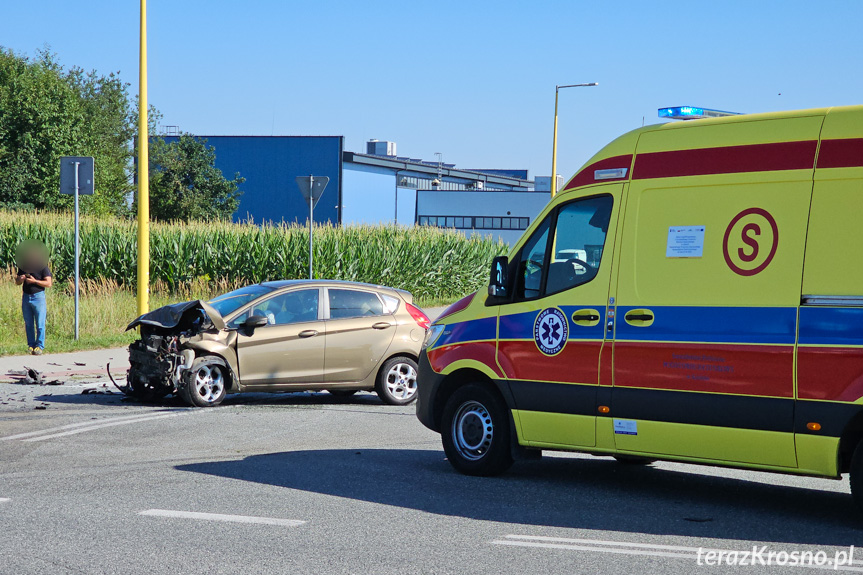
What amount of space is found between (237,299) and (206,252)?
612 inches

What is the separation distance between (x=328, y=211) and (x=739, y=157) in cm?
6561

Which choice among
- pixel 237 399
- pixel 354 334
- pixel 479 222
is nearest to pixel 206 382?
pixel 237 399

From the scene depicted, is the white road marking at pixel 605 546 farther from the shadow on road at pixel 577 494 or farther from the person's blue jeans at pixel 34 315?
the person's blue jeans at pixel 34 315

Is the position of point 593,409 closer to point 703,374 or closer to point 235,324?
point 703,374

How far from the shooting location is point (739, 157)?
6.75 m

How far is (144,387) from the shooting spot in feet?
40.1

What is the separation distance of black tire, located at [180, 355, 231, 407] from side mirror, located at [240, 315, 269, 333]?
18.9 inches

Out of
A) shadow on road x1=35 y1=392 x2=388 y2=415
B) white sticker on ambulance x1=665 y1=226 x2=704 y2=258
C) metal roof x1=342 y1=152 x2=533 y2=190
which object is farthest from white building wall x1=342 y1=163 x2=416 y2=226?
white sticker on ambulance x1=665 y1=226 x2=704 y2=258

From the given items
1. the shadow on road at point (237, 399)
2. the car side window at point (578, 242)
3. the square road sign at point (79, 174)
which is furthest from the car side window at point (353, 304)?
the square road sign at point (79, 174)

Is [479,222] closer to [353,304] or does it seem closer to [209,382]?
[353,304]

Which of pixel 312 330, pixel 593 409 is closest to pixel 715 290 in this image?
pixel 593 409

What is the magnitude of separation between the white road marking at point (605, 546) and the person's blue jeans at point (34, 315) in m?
12.4

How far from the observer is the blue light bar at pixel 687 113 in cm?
741

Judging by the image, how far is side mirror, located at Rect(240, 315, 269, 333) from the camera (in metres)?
12.0
